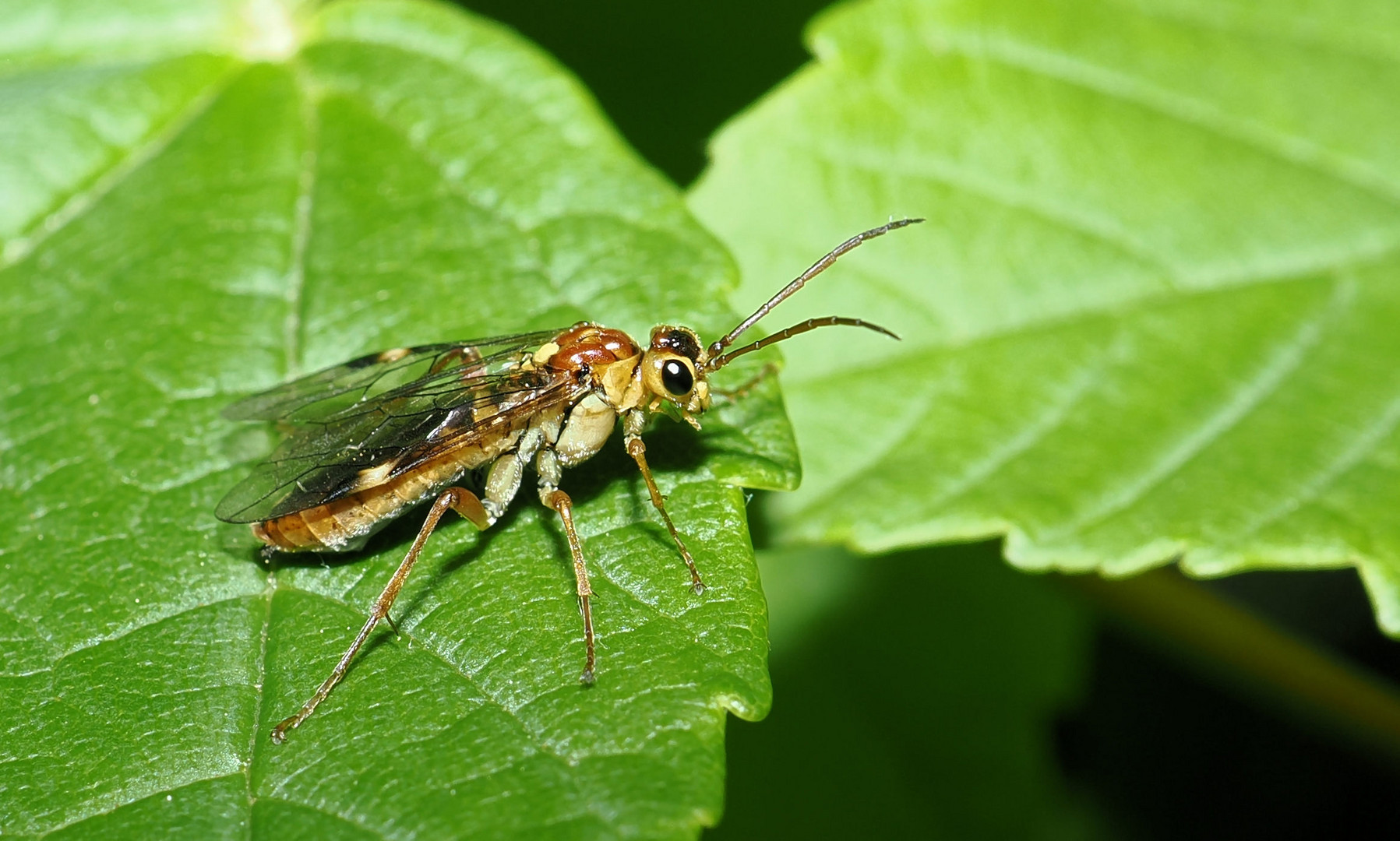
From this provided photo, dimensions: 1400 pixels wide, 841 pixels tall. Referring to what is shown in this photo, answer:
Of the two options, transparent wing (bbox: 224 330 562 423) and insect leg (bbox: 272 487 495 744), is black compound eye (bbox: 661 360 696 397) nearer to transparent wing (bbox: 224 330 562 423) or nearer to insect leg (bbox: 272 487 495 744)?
transparent wing (bbox: 224 330 562 423)

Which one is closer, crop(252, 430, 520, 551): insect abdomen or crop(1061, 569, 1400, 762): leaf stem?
crop(252, 430, 520, 551): insect abdomen

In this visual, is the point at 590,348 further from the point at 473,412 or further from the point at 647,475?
the point at 647,475

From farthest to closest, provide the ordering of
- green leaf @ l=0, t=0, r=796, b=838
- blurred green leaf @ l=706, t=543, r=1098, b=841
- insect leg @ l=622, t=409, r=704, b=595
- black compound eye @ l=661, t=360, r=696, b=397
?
blurred green leaf @ l=706, t=543, r=1098, b=841, black compound eye @ l=661, t=360, r=696, b=397, insect leg @ l=622, t=409, r=704, b=595, green leaf @ l=0, t=0, r=796, b=838

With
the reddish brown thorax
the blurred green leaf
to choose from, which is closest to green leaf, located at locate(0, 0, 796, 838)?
the reddish brown thorax

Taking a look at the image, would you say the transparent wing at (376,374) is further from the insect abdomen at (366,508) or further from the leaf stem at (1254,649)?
the leaf stem at (1254,649)

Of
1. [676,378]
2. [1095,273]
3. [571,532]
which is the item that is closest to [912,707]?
[1095,273]

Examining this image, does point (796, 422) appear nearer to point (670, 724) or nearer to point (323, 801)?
point (670, 724)

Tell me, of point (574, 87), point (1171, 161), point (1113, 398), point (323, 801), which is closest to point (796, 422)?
point (1113, 398)

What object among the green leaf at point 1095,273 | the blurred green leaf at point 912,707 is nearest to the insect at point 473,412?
the green leaf at point 1095,273
